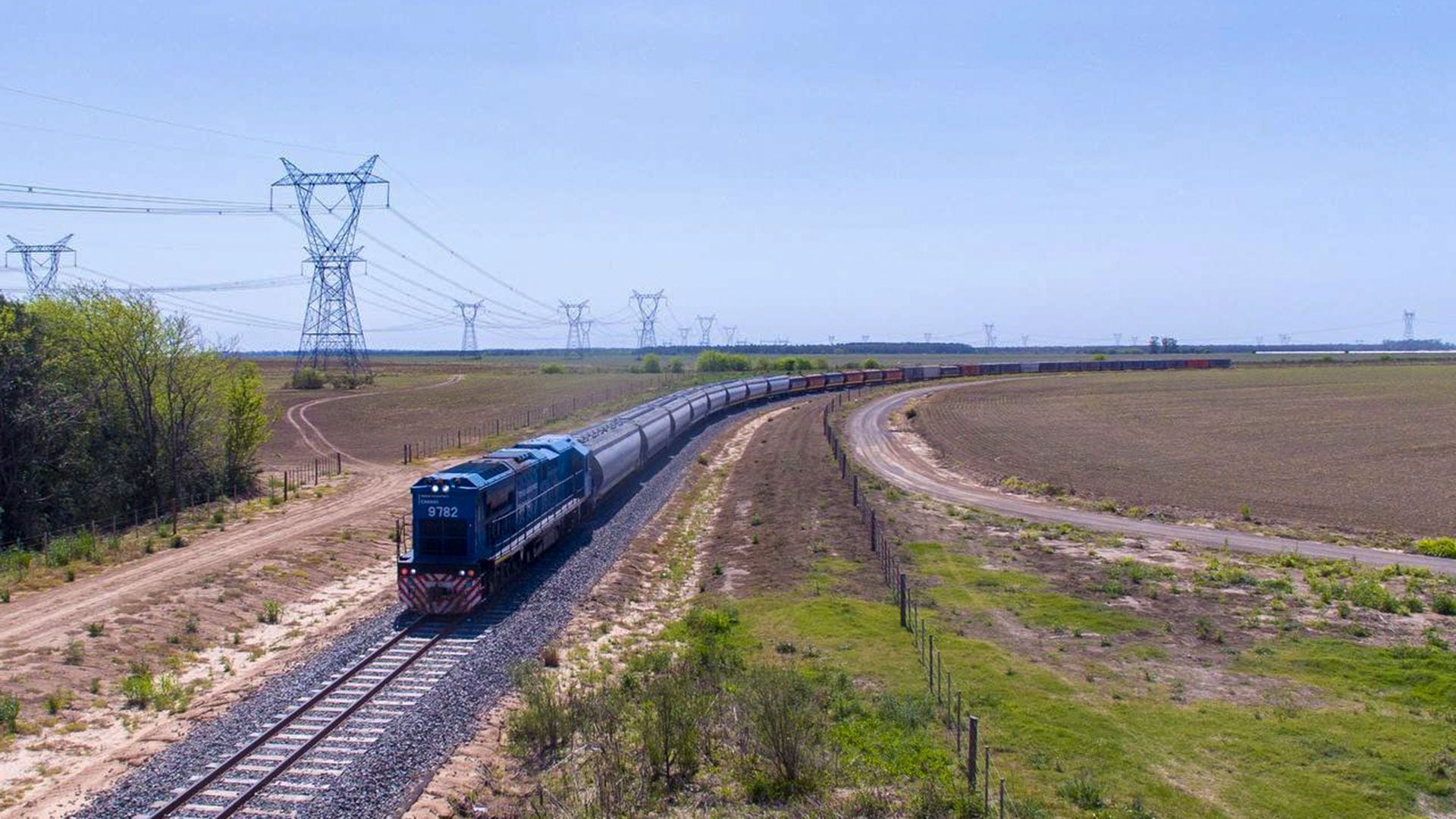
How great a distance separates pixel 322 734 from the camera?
16.8m

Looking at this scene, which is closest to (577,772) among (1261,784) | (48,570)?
(1261,784)

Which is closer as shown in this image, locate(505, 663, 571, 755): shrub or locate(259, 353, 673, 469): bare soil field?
locate(505, 663, 571, 755): shrub

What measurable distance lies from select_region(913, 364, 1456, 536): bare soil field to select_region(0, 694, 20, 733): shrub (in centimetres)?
4219

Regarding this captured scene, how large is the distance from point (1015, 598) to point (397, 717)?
17.6m

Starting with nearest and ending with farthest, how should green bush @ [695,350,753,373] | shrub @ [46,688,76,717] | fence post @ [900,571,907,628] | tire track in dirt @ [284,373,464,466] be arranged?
shrub @ [46,688,76,717]
fence post @ [900,571,907,628]
tire track in dirt @ [284,373,464,466]
green bush @ [695,350,753,373]

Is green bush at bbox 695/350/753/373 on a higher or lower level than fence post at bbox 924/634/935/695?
higher

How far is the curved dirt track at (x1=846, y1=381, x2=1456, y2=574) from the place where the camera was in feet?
113

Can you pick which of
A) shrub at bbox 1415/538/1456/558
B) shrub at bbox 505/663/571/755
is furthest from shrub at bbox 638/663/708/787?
shrub at bbox 1415/538/1456/558

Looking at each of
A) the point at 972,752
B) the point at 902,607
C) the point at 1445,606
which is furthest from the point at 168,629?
the point at 1445,606

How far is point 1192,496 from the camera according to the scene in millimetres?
46938

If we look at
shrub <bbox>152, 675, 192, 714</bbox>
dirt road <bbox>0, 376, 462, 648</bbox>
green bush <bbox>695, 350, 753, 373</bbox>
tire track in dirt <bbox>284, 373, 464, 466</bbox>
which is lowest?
shrub <bbox>152, 675, 192, 714</bbox>

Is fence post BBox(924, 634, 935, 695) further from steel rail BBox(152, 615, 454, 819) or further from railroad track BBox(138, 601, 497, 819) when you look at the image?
steel rail BBox(152, 615, 454, 819)

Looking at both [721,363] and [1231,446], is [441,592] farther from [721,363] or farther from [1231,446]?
[721,363]

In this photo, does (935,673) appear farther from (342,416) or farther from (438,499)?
(342,416)
